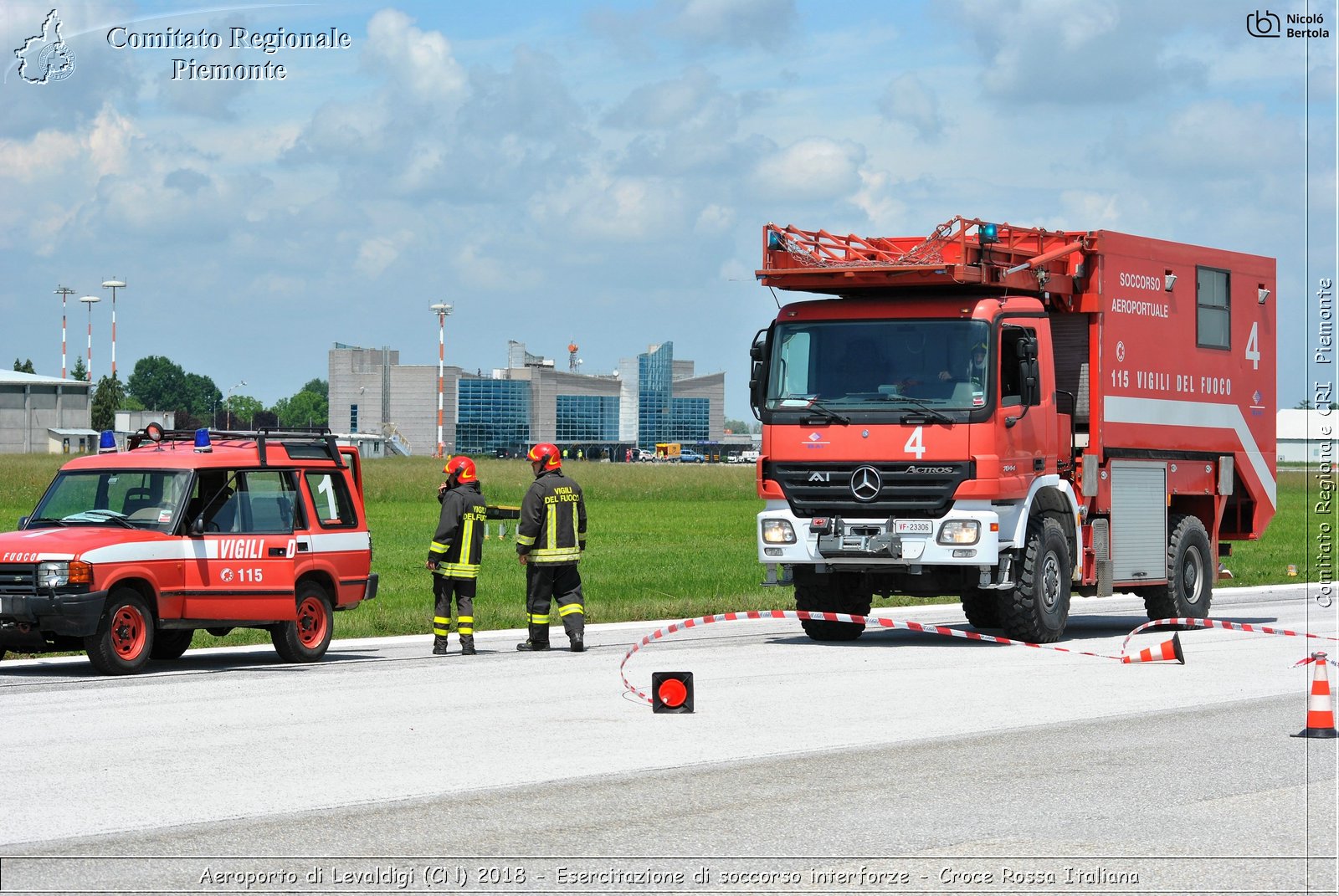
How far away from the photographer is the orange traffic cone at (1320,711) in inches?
420

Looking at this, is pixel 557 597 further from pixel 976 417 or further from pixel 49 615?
pixel 49 615

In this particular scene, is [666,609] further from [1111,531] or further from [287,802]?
[287,802]

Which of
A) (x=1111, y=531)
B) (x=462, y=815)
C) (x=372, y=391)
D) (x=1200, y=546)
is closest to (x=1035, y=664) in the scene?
(x=1111, y=531)

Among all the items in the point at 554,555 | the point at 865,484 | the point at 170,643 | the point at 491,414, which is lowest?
the point at 170,643

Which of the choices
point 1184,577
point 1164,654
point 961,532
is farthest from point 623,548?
point 1164,654

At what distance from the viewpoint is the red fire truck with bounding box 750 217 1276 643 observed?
53.8 ft

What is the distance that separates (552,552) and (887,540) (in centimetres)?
311

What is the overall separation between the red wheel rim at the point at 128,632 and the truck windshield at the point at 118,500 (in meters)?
0.81

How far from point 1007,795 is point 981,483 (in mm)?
7658

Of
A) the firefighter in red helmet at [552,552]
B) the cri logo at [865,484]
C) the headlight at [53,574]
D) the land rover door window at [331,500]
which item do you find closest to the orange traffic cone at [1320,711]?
the cri logo at [865,484]

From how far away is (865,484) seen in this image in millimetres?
16453

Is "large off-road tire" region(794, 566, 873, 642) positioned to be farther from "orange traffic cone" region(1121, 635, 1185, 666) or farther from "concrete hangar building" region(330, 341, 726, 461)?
"concrete hangar building" region(330, 341, 726, 461)

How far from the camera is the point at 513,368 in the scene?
190125mm

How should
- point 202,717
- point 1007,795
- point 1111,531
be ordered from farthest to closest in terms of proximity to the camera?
1. point 1111,531
2. point 202,717
3. point 1007,795
